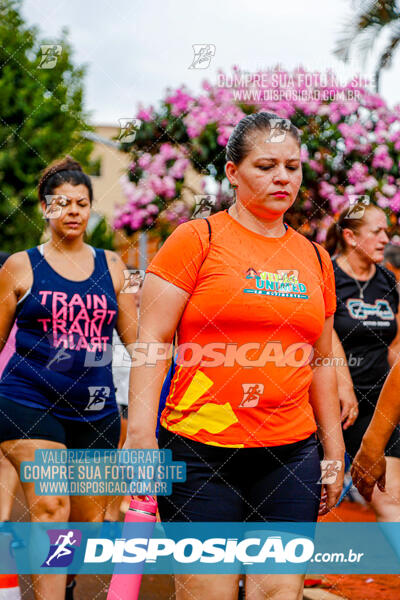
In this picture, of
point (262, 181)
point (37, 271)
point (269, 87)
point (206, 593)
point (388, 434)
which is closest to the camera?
point (206, 593)

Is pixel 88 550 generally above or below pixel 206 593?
below

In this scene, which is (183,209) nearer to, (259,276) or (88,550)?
(88,550)

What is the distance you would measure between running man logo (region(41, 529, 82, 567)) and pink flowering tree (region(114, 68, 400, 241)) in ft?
13.7

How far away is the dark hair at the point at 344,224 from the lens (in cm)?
441

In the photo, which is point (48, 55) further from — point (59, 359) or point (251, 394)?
point (251, 394)

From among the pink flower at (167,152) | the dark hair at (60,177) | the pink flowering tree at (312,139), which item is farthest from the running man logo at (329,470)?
the pink flower at (167,152)

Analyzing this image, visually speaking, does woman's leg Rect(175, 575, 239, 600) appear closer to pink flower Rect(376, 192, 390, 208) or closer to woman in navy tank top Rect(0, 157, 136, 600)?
woman in navy tank top Rect(0, 157, 136, 600)

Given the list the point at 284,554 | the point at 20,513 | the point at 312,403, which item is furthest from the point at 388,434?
the point at 20,513

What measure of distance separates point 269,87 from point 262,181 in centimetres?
468

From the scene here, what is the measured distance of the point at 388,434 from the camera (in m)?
2.79

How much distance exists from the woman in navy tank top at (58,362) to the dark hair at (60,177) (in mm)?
176

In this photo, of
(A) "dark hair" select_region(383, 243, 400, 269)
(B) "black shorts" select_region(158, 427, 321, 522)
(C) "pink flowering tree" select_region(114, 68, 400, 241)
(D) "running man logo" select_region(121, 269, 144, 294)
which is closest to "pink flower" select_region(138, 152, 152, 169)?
(C) "pink flowering tree" select_region(114, 68, 400, 241)

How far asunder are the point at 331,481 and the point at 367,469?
206 millimetres

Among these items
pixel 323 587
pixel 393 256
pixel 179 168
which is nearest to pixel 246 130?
pixel 323 587
